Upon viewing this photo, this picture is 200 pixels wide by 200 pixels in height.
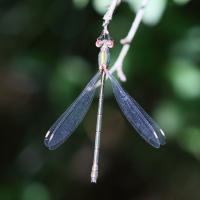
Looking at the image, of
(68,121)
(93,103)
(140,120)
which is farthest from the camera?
(93,103)

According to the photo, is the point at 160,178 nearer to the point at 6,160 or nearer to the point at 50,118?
the point at 50,118

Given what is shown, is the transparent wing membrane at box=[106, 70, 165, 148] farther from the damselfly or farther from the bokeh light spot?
the bokeh light spot

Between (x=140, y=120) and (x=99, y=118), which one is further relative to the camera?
(x=99, y=118)

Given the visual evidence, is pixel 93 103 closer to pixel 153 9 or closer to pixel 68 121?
pixel 68 121

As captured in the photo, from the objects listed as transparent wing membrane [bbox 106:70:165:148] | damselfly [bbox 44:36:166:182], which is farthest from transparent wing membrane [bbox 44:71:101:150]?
transparent wing membrane [bbox 106:70:165:148]

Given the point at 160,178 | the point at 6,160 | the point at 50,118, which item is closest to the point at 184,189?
the point at 160,178

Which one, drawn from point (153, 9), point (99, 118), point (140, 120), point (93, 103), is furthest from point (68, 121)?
point (153, 9)
